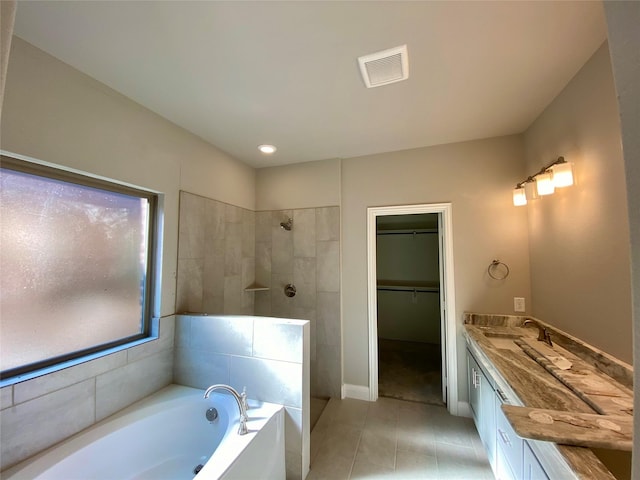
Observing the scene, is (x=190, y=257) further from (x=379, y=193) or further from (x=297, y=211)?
(x=379, y=193)

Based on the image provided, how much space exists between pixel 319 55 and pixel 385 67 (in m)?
0.40

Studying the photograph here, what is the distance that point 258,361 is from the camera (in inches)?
73.3

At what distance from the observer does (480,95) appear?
181cm

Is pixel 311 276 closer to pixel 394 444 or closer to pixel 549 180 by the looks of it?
pixel 394 444

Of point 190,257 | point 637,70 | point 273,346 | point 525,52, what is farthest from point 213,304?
point 525,52

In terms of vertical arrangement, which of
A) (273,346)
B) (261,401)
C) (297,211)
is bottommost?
(261,401)

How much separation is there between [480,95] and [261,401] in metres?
2.65

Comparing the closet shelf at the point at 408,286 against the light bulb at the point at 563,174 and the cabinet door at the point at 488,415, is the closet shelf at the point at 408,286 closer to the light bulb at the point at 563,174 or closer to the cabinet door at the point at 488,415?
the cabinet door at the point at 488,415

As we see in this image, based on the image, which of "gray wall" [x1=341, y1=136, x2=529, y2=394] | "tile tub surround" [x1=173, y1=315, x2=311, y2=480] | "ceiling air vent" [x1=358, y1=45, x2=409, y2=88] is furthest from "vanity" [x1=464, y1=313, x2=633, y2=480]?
"ceiling air vent" [x1=358, y1=45, x2=409, y2=88]

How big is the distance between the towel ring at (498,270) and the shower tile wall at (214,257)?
2522 millimetres

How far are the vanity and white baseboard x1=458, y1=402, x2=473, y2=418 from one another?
343 mm

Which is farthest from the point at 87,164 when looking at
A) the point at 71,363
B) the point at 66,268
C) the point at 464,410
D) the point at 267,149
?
the point at 464,410

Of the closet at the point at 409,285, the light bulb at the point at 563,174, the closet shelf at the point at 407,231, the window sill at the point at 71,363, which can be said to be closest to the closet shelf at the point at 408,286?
the closet at the point at 409,285

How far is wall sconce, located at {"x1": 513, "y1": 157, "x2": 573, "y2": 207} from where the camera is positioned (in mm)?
1588
